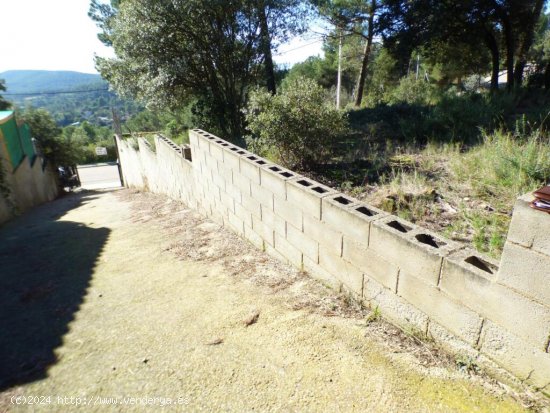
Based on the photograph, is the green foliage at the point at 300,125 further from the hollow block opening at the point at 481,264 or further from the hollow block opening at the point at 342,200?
Answer: the hollow block opening at the point at 481,264

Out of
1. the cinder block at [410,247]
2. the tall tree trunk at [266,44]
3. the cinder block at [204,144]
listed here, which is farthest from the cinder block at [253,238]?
the tall tree trunk at [266,44]

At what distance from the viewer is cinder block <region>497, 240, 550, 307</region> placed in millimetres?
1585

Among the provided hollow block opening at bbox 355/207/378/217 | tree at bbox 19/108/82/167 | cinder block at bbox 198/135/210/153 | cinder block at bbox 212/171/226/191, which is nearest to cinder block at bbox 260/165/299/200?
hollow block opening at bbox 355/207/378/217

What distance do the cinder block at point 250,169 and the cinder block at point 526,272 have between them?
260 centimetres

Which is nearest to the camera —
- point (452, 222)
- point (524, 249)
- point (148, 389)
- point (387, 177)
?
point (524, 249)

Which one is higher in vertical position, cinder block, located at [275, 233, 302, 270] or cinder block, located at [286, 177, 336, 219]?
cinder block, located at [286, 177, 336, 219]

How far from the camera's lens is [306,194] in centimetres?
300

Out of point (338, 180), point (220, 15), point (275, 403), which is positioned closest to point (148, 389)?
point (275, 403)

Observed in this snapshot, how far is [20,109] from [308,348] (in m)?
24.0

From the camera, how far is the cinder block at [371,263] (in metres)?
2.33

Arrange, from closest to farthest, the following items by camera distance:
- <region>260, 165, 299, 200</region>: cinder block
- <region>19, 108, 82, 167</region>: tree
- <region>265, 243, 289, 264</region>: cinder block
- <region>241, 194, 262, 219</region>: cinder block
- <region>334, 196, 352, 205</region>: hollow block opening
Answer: <region>334, 196, 352, 205</region>: hollow block opening, <region>260, 165, 299, 200</region>: cinder block, <region>265, 243, 289, 264</region>: cinder block, <region>241, 194, 262, 219</region>: cinder block, <region>19, 108, 82, 167</region>: tree

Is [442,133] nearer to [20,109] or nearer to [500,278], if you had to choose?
[500,278]

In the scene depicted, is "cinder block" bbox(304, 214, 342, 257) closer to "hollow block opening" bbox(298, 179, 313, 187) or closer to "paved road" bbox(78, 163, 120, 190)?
"hollow block opening" bbox(298, 179, 313, 187)

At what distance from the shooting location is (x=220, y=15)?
10406mm
